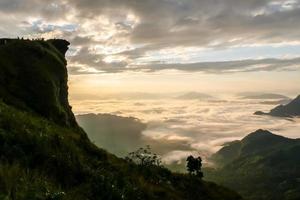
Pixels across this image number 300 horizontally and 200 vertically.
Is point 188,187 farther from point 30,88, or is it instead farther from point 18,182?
point 18,182

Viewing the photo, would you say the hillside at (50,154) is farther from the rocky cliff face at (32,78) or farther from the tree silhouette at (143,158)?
the tree silhouette at (143,158)

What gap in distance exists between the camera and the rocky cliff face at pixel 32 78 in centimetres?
4959

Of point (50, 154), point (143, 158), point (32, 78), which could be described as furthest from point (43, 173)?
point (143, 158)

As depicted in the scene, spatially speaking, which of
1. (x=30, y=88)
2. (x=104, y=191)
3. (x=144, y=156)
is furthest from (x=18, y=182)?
(x=144, y=156)

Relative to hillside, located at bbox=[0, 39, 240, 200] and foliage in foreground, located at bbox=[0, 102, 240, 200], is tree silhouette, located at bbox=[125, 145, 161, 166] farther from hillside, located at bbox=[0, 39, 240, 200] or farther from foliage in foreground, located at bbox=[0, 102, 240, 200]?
foliage in foreground, located at bbox=[0, 102, 240, 200]

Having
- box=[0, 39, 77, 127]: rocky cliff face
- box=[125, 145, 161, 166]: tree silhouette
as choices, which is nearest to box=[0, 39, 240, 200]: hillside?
box=[0, 39, 77, 127]: rocky cliff face

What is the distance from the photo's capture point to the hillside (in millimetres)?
17500

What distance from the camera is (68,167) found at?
1003 inches

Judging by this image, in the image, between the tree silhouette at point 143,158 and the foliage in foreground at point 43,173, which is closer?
the foliage in foreground at point 43,173

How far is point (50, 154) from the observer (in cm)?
2477

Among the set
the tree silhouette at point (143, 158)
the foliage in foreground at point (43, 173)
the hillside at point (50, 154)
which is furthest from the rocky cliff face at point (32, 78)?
the foliage in foreground at point (43, 173)

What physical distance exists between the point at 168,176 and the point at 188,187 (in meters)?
3.11

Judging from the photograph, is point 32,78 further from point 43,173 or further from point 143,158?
point 43,173

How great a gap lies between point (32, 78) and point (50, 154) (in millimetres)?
30816
